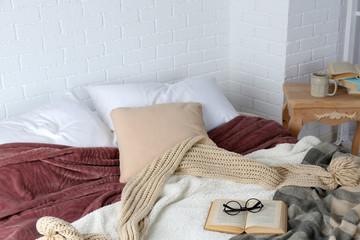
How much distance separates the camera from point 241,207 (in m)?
1.95

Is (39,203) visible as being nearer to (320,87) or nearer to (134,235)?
(134,235)

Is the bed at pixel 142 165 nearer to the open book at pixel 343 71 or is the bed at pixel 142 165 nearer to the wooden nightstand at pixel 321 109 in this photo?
the wooden nightstand at pixel 321 109

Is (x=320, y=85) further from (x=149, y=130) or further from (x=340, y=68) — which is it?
(x=149, y=130)

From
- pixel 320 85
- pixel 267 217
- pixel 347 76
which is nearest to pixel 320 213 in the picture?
pixel 267 217

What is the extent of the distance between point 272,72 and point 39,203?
1789 millimetres

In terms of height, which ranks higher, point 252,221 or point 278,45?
point 278,45

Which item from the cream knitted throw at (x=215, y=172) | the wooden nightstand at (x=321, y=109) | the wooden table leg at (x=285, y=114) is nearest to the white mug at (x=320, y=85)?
the wooden nightstand at (x=321, y=109)

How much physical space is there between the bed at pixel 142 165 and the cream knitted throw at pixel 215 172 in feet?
0.03

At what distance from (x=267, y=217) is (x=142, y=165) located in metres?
0.65

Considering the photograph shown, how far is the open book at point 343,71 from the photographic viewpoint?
294cm

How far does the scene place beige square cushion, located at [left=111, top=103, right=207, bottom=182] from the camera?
2297 millimetres

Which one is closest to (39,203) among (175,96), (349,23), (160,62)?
(175,96)

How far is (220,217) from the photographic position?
1902 mm

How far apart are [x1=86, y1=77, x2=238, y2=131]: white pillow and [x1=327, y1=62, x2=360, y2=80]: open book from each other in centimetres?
Result: 66
